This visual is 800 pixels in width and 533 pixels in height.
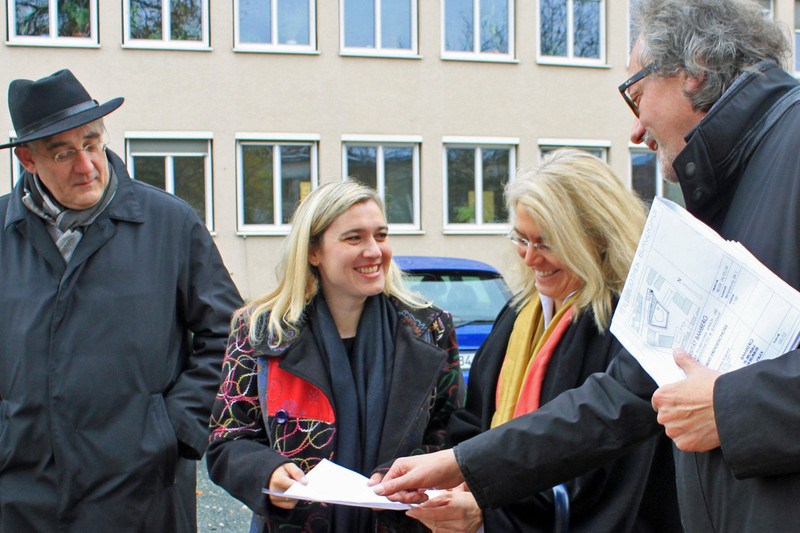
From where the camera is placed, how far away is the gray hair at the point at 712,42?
167 centimetres

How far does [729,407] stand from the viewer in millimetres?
1332

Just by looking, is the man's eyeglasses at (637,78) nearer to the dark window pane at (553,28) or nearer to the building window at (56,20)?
the building window at (56,20)

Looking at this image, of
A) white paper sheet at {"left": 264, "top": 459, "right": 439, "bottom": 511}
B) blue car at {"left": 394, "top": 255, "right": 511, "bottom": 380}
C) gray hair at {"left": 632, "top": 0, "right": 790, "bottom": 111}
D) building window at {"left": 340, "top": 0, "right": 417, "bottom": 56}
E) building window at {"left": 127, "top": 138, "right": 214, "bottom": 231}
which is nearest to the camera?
gray hair at {"left": 632, "top": 0, "right": 790, "bottom": 111}

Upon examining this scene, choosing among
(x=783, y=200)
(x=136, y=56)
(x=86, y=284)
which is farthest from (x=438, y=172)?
(x=783, y=200)

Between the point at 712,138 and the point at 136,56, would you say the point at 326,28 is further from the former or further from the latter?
the point at 712,138

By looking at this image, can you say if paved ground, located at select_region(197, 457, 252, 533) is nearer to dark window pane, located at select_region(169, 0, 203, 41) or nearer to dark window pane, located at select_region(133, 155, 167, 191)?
dark window pane, located at select_region(133, 155, 167, 191)

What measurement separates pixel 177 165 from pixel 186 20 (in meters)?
2.84

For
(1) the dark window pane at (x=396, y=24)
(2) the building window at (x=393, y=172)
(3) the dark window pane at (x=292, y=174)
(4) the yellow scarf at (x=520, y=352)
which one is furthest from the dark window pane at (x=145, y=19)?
(4) the yellow scarf at (x=520, y=352)

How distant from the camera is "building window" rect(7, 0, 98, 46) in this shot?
14.7 metres

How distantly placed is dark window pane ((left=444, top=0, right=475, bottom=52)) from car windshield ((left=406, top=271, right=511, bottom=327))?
11.6m

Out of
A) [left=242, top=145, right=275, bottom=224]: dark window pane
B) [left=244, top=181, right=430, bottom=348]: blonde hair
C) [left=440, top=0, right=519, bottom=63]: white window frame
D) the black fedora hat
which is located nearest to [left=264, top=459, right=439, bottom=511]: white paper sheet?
[left=244, top=181, right=430, bottom=348]: blonde hair

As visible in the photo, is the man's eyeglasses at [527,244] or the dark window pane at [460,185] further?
the dark window pane at [460,185]

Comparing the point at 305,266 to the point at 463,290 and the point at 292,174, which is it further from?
the point at 292,174

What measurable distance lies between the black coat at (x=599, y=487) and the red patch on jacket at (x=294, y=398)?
577 mm
